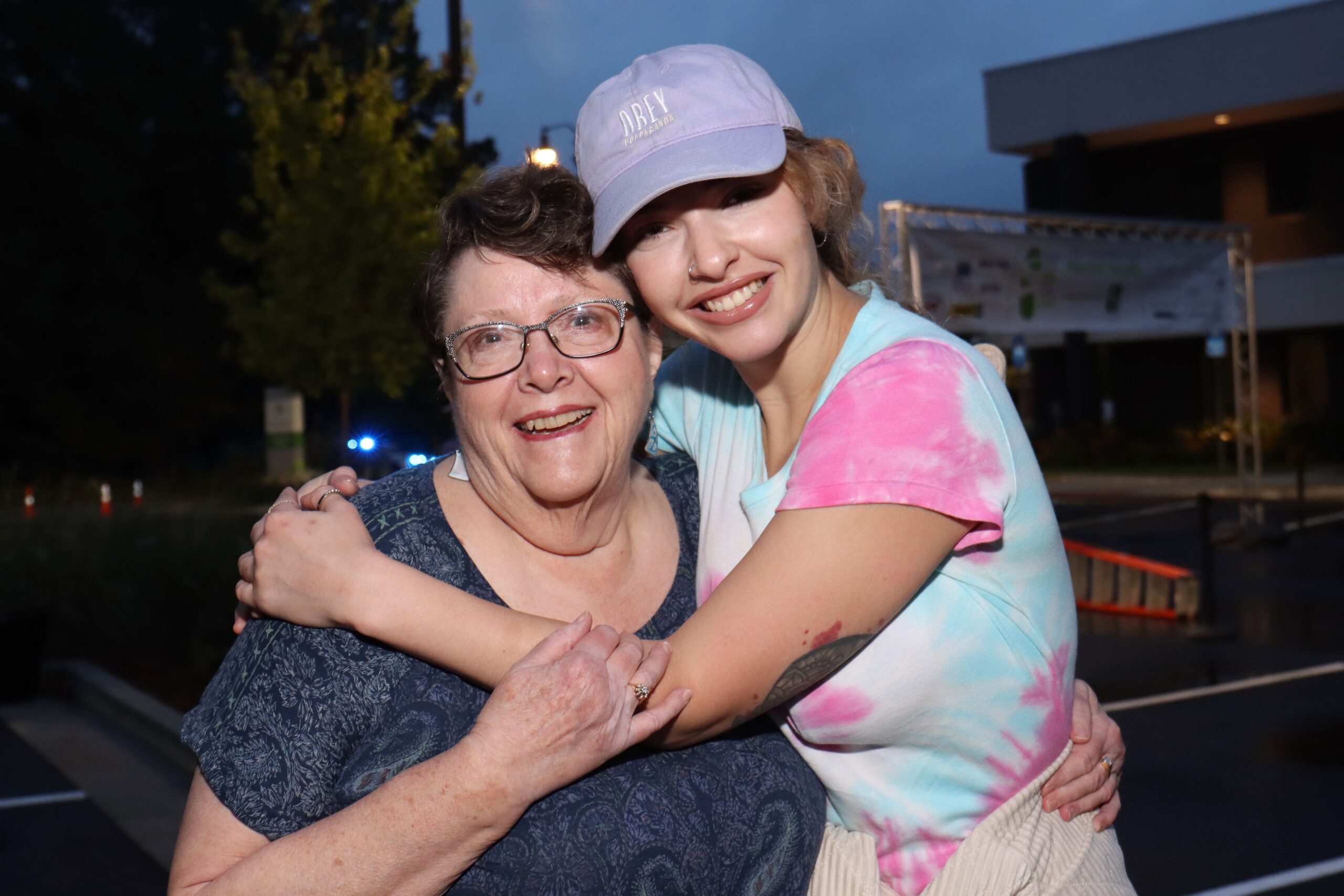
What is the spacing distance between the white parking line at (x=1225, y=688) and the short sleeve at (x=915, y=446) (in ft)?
21.6

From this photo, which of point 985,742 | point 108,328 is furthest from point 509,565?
point 108,328

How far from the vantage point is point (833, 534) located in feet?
6.64

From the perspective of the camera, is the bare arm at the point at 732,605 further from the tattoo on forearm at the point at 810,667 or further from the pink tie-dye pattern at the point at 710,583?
the pink tie-dye pattern at the point at 710,583

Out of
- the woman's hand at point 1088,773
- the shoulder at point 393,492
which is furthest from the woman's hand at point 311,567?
the woman's hand at point 1088,773

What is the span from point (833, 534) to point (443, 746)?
0.73 meters

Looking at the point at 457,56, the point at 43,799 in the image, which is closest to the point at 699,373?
the point at 43,799

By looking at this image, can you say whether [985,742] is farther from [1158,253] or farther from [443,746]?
[1158,253]

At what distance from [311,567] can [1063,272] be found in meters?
12.9

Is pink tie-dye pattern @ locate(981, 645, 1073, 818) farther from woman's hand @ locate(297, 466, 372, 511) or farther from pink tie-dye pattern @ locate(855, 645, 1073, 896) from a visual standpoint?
woman's hand @ locate(297, 466, 372, 511)

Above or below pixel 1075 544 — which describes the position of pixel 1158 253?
above

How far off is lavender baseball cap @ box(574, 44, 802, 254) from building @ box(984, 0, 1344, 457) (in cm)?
3004

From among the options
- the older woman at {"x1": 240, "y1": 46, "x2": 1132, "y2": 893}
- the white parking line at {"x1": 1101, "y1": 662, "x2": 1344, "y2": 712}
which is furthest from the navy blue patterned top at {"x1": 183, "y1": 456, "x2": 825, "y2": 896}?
the white parking line at {"x1": 1101, "y1": 662, "x2": 1344, "y2": 712}

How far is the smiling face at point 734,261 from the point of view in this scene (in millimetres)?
2293

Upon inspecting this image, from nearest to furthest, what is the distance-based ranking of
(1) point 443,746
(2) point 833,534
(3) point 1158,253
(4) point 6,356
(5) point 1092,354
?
(2) point 833,534 → (1) point 443,746 → (3) point 1158,253 → (4) point 6,356 → (5) point 1092,354
